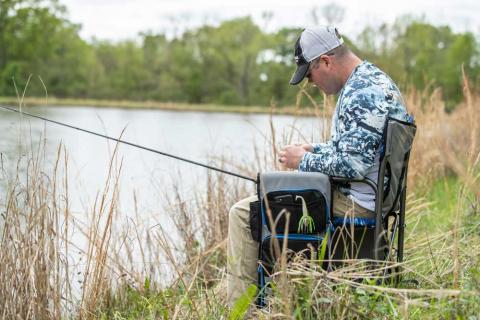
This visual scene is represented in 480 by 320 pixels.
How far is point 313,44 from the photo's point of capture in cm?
300

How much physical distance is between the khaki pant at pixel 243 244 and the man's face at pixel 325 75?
439 mm

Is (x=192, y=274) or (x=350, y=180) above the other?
(x=350, y=180)

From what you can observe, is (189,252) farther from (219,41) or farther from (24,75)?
(219,41)

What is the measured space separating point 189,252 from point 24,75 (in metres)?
50.2

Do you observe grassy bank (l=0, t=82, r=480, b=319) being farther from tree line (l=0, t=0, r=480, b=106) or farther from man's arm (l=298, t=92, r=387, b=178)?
tree line (l=0, t=0, r=480, b=106)

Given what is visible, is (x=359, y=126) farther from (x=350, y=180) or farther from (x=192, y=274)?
(x=192, y=274)

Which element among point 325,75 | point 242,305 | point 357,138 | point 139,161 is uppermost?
point 325,75

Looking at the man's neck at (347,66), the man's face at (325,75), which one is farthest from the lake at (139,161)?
the man's neck at (347,66)

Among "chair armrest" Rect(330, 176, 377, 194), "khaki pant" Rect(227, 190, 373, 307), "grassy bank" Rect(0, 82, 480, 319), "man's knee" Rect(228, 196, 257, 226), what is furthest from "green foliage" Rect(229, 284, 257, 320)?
"chair armrest" Rect(330, 176, 377, 194)

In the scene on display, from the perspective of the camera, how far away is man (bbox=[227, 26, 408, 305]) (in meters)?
2.82

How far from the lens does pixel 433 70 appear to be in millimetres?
36750

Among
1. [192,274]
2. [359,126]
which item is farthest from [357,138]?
[192,274]

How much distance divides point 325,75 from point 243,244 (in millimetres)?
767

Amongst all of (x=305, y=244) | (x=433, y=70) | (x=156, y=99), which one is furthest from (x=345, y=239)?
(x=156, y=99)
